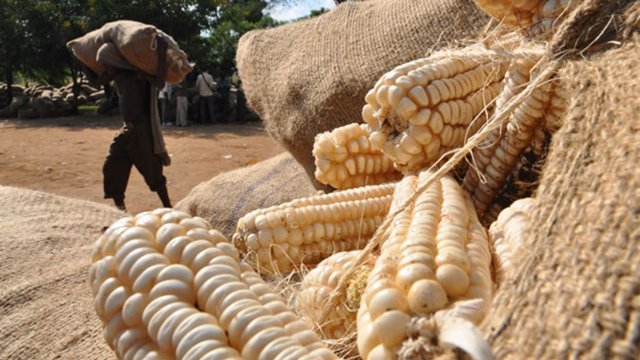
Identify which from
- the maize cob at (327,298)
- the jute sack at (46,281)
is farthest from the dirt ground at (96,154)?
the maize cob at (327,298)

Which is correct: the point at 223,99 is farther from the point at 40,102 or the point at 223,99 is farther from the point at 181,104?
the point at 40,102

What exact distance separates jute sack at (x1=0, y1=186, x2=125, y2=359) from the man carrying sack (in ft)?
5.89

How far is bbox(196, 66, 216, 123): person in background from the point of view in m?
10.4

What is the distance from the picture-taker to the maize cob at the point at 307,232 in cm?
125

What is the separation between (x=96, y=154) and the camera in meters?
7.06

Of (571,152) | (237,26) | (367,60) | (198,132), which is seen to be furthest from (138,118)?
(237,26)

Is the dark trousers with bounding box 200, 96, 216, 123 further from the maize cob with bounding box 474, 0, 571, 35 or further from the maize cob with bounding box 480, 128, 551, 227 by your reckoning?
the maize cob with bounding box 480, 128, 551, 227

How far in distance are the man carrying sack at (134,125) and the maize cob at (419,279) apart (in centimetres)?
292

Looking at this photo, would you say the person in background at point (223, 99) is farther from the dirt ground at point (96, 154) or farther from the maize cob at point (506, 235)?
the maize cob at point (506, 235)

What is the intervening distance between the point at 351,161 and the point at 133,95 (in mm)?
2463

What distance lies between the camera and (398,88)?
4.15ft

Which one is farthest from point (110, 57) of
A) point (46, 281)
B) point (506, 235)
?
point (506, 235)

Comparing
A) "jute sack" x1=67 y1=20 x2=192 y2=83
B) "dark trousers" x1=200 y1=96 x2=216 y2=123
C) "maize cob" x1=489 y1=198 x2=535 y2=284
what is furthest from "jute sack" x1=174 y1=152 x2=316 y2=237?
"dark trousers" x1=200 y1=96 x2=216 y2=123

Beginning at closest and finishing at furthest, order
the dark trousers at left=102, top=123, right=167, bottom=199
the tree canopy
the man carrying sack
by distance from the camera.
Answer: the man carrying sack, the dark trousers at left=102, top=123, right=167, bottom=199, the tree canopy
